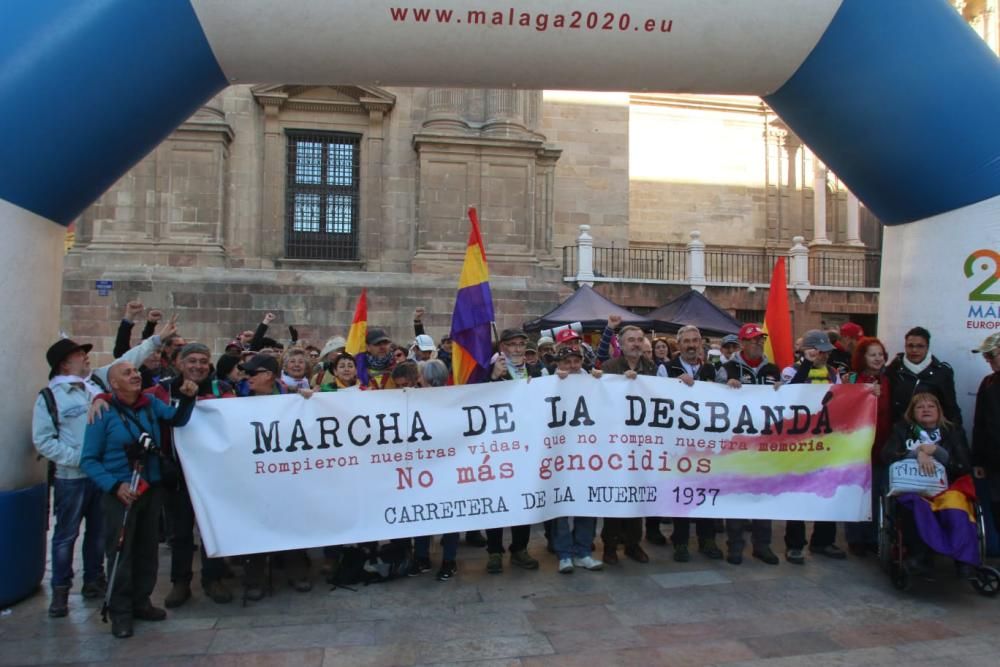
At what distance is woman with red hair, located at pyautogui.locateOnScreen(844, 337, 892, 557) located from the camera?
5.90 meters

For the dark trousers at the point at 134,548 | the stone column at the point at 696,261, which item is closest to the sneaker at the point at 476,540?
the dark trousers at the point at 134,548

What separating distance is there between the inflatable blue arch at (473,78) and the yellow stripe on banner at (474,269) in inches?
53.5

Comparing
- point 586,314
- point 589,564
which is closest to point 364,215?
point 586,314

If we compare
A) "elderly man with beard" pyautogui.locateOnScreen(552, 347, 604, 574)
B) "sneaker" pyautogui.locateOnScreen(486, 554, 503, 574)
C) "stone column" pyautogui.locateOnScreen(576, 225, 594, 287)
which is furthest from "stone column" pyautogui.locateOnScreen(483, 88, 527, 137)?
"sneaker" pyautogui.locateOnScreen(486, 554, 503, 574)

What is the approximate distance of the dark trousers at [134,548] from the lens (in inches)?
175

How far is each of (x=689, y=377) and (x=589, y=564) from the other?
1.63 meters

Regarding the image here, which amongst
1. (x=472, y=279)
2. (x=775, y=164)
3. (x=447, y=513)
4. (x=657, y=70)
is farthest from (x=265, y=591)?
(x=775, y=164)

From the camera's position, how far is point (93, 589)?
5.09 metres

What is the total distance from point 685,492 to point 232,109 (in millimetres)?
14858

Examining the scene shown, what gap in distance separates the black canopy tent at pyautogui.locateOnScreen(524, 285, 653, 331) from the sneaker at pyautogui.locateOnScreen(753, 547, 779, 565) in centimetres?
591

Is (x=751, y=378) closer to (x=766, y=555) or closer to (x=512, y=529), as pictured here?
(x=766, y=555)

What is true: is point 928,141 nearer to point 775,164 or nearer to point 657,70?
point 657,70

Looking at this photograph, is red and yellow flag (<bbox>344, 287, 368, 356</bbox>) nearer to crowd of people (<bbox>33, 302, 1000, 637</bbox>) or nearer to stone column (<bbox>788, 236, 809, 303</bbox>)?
crowd of people (<bbox>33, 302, 1000, 637</bbox>)

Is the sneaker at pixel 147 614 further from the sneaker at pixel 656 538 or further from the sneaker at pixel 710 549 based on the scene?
the sneaker at pixel 710 549
